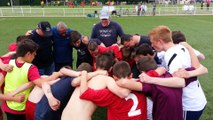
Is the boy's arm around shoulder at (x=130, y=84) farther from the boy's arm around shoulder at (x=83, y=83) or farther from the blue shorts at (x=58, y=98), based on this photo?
the blue shorts at (x=58, y=98)

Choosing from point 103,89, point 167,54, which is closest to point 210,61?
point 167,54

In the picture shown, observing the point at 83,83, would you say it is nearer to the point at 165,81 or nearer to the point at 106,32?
the point at 165,81

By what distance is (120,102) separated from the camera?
3012 mm

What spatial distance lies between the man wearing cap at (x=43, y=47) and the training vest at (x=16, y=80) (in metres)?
1.94

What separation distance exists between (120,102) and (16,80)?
156cm

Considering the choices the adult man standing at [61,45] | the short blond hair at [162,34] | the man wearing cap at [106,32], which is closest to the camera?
the short blond hair at [162,34]

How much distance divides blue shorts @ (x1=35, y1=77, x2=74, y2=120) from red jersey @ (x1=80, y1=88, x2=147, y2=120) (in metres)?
0.37

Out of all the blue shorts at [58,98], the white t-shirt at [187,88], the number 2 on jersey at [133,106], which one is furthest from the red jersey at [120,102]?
the white t-shirt at [187,88]

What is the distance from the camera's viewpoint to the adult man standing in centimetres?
589

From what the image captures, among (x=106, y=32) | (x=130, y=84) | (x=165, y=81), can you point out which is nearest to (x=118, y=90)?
(x=130, y=84)

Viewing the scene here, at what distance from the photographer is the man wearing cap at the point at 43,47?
538 centimetres

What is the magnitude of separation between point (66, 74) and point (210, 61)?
7.92 m

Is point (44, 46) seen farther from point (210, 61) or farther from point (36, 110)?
point (210, 61)

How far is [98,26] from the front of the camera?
6.58 m
